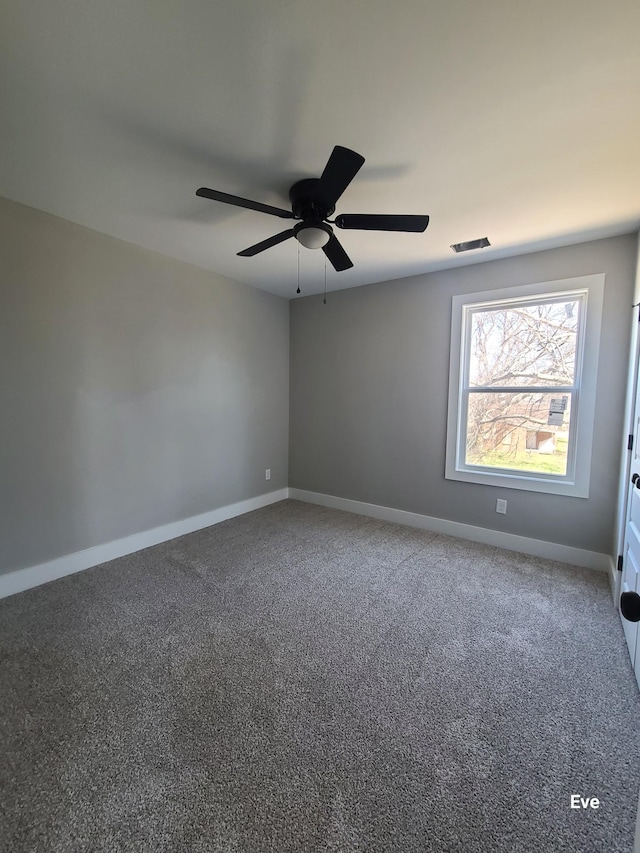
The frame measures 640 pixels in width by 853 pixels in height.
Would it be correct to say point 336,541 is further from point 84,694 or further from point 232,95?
point 232,95

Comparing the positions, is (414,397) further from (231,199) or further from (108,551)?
(108,551)

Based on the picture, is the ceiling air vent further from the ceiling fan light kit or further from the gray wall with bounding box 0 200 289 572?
the gray wall with bounding box 0 200 289 572

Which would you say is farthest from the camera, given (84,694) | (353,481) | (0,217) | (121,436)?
(353,481)

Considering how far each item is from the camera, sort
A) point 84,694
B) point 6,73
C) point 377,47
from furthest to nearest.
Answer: point 84,694
point 6,73
point 377,47

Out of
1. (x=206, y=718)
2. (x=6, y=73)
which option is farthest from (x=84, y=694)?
(x=6, y=73)

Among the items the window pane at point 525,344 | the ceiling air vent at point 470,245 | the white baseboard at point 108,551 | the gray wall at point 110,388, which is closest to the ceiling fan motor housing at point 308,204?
the ceiling air vent at point 470,245

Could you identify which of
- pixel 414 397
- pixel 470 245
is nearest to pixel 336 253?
pixel 470 245

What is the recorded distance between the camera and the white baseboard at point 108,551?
2.37 metres

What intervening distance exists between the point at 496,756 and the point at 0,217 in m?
3.78

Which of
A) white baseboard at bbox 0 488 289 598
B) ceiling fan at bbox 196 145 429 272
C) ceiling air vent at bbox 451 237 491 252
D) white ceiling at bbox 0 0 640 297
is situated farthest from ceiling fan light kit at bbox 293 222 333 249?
white baseboard at bbox 0 488 289 598

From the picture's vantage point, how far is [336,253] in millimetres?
2174

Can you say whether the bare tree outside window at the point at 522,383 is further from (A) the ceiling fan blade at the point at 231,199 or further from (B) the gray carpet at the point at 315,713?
(A) the ceiling fan blade at the point at 231,199

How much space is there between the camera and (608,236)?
2602 mm

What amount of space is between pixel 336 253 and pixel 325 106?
75cm
